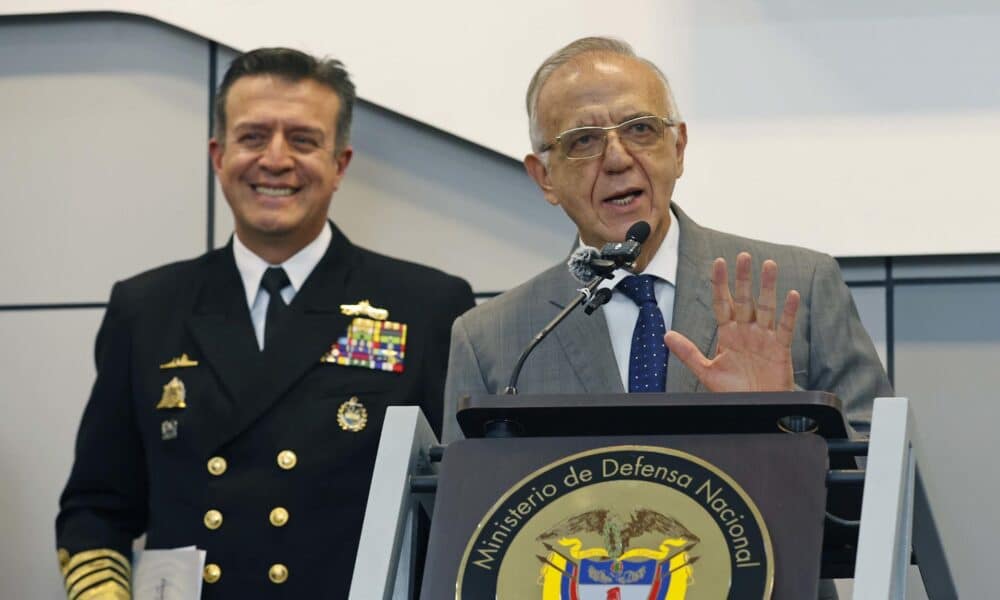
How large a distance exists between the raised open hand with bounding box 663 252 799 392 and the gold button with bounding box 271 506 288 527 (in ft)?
4.61

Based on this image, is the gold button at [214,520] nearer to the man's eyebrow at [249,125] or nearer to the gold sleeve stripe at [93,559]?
the gold sleeve stripe at [93,559]

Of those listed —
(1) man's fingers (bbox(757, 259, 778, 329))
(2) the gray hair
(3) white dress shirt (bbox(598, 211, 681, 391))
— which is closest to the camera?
(1) man's fingers (bbox(757, 259, 778, 329))

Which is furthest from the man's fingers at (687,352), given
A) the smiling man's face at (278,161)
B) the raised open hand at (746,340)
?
the smiling man's face at (278,161)

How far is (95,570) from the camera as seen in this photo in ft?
10.3

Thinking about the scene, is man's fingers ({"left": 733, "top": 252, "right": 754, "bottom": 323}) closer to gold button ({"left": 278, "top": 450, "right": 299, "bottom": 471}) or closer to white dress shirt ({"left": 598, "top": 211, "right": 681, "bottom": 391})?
white dress shirt ({"left": 598, "top": 211, "right": 681, "bottom": 391})

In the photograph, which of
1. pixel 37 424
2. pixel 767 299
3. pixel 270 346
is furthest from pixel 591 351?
pixel 37 424

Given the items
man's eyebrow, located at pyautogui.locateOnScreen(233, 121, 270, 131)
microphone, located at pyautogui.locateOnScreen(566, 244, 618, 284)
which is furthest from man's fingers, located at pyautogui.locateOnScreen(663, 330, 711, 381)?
man's eyebrow, located at pyautogui.locateOnScreen(233, 121, 270, 131)

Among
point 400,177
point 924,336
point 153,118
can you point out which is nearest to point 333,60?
point 400,177

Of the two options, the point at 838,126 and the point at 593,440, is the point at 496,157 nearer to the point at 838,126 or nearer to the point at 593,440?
the point at 838,126

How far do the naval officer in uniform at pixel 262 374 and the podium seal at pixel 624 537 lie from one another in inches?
63.5

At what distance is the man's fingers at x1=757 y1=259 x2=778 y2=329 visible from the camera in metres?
1.77

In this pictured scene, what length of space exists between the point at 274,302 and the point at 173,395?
0.93 feet

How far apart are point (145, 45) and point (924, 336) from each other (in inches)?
77.2

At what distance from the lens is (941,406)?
3.33 meters
